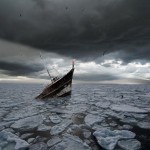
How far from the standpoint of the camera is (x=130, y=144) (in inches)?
183

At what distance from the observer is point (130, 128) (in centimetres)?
621

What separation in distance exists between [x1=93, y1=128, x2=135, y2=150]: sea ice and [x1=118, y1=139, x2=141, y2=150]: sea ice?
191mm

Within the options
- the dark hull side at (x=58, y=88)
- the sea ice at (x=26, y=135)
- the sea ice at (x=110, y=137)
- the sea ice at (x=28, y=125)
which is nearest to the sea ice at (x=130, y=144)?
the sea ice at (x=110, y=137)

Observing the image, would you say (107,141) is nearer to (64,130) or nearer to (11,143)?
(64,130)

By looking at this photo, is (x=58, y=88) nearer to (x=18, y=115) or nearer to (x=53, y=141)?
(x=18, y=115)

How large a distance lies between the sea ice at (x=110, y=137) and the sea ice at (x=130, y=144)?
191 mm

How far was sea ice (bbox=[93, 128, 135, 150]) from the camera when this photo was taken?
15.0 ft

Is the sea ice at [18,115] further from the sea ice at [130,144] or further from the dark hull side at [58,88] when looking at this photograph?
the dark hull side at [58,88]

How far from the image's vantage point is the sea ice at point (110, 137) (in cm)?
456

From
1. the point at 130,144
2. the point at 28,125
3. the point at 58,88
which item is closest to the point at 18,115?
the point at 28,125

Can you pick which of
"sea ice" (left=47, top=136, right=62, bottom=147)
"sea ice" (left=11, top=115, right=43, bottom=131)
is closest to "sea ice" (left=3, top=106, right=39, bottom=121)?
"sea ice" (left=11, top=115, right=43, bottom=131)

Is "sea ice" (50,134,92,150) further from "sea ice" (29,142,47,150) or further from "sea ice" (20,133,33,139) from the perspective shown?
"sea ice" (20,133,33,139)

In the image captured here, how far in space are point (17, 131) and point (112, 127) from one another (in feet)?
12.8

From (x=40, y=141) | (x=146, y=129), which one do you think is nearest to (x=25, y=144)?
(x=40, y=141)
